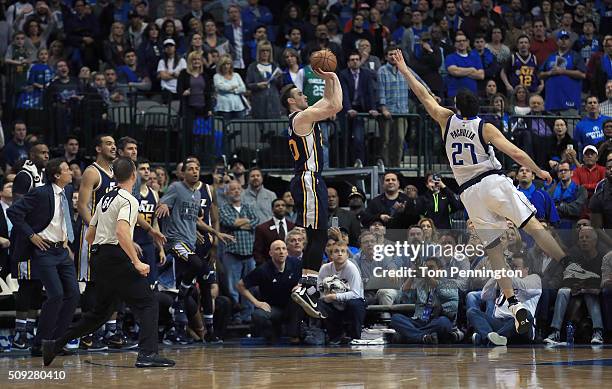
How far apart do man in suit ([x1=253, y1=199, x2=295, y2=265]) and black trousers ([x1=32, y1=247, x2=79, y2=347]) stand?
13.2 ft

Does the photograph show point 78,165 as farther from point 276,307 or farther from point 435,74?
point 435,74

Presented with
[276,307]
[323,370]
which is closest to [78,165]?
[276,307]

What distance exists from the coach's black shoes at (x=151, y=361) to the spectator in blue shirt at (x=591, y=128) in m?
9.51

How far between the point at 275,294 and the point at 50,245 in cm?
382

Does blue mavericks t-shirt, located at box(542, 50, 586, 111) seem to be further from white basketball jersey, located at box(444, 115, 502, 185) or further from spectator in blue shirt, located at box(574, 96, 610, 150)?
white basketball jersey, located at box(444, 115, 502, 185)

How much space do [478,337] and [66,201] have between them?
5.49m

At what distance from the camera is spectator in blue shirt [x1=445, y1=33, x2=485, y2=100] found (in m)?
21.6

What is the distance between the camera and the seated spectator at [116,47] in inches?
902

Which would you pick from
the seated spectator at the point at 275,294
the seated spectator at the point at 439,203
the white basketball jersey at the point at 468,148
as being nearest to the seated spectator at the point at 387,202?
the seated spectator at the point at 439,203

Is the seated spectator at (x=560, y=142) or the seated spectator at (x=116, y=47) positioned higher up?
the seated spectator at (x=116, y=47)

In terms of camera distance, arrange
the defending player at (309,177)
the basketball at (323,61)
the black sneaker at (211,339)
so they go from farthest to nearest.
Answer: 1. the black sneaker at (211,339)
2. the defending player at (309,177)
3. the basketball at (323,61)

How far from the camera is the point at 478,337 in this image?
15.3 metres

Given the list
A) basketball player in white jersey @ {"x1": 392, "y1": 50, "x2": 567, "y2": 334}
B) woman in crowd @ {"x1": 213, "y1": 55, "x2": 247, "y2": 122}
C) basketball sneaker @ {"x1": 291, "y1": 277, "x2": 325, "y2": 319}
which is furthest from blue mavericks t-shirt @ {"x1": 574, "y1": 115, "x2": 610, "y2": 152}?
basketball sneaker @ {"x1": 291, "y1": 277, "x2": 325, "y2": 319}

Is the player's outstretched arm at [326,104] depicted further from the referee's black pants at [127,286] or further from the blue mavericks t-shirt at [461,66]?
the blue mavericks t-shirt at [461,66]
